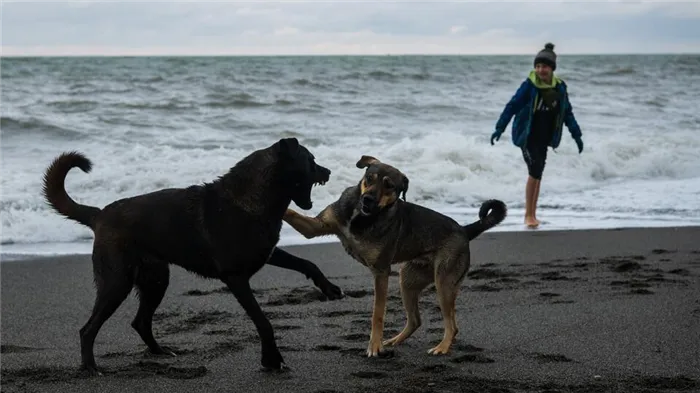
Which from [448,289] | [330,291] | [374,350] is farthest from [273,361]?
[448,289]

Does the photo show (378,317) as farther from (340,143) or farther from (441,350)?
(340,143)

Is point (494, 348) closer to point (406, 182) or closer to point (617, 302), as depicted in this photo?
point (406, 182)

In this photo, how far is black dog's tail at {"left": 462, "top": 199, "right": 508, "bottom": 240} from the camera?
5812 mm

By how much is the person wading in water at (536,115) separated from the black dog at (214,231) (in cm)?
562

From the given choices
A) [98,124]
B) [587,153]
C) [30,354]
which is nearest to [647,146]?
[587,153]

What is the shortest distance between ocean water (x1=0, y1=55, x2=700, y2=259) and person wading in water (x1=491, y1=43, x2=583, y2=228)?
0.67 m

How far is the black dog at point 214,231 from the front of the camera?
191 inches

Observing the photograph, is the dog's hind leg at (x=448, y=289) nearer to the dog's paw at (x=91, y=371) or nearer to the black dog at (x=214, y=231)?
the black dog at (x=214, y=231)

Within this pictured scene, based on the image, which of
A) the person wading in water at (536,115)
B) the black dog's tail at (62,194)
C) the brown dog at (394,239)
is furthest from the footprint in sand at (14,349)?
the person wading in water at (536,115)

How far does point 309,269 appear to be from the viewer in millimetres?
5109

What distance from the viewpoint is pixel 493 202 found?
5891 millimetres

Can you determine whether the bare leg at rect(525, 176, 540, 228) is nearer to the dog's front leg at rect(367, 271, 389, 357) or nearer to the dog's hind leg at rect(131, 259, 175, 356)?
the dog's front leg at rect(367, 271, 389, 357)

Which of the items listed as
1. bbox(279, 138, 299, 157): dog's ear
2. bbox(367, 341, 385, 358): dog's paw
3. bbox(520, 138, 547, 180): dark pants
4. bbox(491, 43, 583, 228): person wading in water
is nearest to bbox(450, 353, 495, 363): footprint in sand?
bbox(367, 341, 385, 358): dog's paw

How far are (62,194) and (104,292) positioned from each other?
0.62 m
